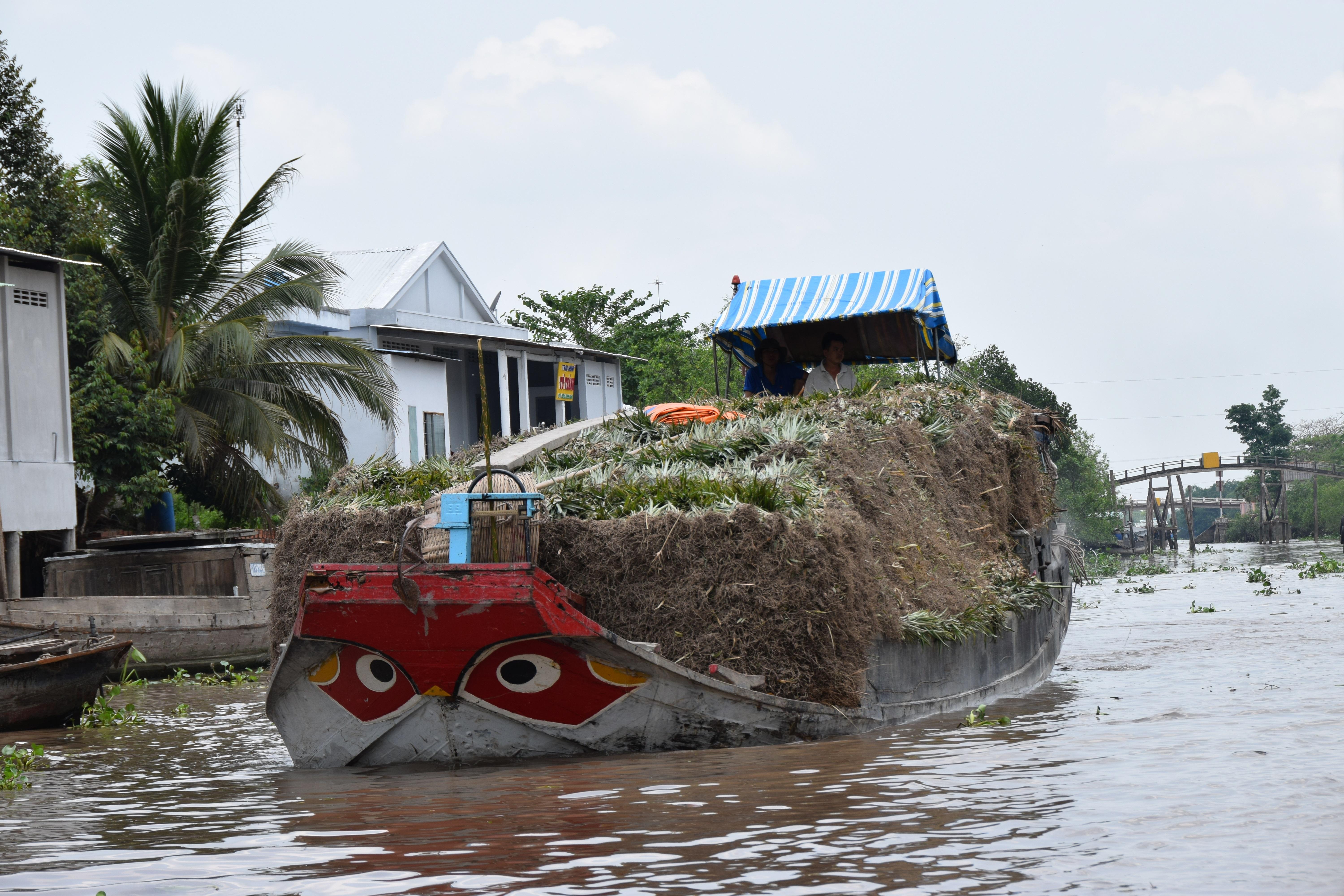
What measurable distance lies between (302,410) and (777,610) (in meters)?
15.9

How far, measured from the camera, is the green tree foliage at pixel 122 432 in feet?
56.8

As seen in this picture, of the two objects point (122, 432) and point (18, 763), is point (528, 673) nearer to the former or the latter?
point (18, 763)

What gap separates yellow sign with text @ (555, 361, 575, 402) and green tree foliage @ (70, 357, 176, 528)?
1059cm

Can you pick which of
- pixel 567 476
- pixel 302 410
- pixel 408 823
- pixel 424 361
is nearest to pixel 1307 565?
pixel 424 361

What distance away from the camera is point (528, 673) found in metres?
6.54

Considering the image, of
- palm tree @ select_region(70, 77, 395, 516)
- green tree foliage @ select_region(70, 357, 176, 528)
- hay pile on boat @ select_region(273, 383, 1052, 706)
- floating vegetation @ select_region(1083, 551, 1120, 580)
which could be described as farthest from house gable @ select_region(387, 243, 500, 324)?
hay pile on boat @ select_region(273, 383, 1052, 706)

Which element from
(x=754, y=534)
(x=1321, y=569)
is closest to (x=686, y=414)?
(x=754, y=534)

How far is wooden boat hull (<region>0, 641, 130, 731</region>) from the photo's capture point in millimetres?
10523

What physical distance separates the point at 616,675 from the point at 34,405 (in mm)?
12439

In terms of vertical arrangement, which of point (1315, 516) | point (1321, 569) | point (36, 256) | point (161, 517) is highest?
point (36, 256)

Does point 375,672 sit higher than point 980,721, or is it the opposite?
point 375,672

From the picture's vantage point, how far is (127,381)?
1812 cm

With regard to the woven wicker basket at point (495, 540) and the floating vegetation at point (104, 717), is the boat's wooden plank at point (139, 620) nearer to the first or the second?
the floating vegetation at point (104, 717)

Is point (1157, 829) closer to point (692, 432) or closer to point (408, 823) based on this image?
point (408, 823)
